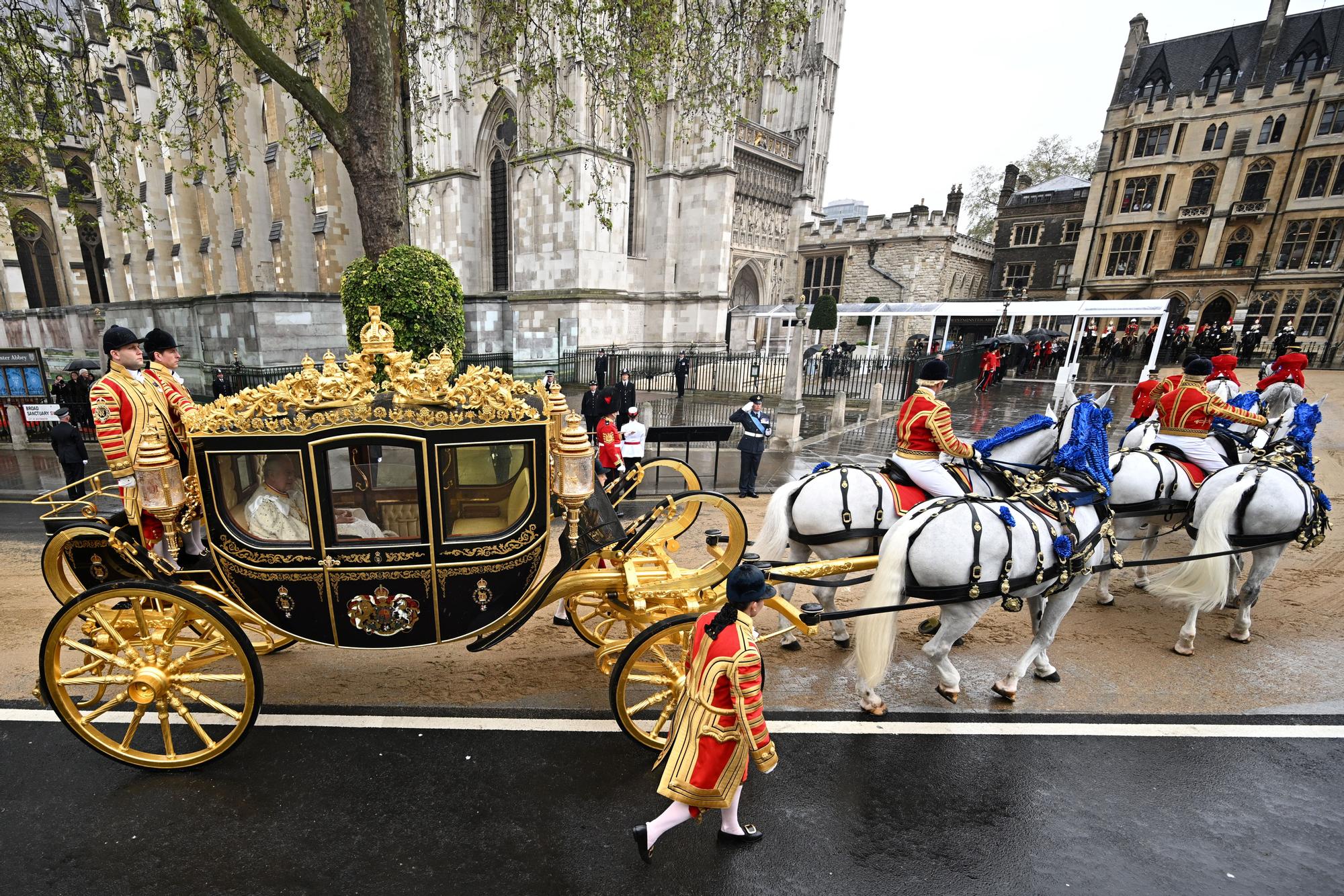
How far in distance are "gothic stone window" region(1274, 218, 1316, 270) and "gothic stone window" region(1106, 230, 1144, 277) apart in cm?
527

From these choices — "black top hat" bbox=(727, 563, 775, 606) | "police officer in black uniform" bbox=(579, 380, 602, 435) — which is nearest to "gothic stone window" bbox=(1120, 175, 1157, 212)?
"police officer in black uniform" bbox=(579, 380, 602, 435)

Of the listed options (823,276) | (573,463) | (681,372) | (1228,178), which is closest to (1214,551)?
(573,463)

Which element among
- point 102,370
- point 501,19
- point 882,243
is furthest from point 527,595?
point 882,243

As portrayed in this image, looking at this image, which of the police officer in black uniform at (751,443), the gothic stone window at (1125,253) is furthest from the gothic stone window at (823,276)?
the police officer in black uniform at (751,443)

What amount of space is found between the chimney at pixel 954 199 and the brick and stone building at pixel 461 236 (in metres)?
12.5

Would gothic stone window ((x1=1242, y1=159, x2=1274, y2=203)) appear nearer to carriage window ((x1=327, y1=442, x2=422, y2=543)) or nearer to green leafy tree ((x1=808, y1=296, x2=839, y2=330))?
green leafy tree ((x1=808, y1=296, x2=839, y2=330))

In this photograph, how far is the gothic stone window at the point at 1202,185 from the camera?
28.8 metres

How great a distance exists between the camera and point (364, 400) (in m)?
3.36

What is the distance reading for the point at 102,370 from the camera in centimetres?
1595

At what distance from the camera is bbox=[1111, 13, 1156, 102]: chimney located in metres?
32.1

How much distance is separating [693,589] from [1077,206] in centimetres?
4047

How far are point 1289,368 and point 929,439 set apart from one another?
24.8 feet

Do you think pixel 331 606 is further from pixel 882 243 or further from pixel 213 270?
pixel 882 243

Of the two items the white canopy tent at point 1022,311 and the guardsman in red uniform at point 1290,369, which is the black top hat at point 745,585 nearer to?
the guardsman in red uniform at point 1290,369
